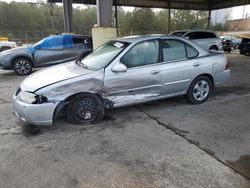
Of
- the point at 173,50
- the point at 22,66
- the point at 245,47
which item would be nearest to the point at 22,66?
the point at 22,66

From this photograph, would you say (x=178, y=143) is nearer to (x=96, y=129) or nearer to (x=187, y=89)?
(x=96, y=129)

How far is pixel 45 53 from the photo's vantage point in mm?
10352

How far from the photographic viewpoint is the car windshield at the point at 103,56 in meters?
4.73

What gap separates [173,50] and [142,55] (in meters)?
0.74

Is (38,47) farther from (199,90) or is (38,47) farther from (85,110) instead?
(199,90)

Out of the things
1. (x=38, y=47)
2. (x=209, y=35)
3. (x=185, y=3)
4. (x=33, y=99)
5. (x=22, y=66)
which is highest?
(x=185, y=3)

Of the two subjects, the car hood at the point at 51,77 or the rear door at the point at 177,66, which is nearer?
the car hood at the point at 51,77

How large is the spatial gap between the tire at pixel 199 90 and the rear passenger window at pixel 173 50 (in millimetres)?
640

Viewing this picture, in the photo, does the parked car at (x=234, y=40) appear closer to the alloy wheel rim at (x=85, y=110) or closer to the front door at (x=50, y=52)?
the front door at (x=50, y=52)

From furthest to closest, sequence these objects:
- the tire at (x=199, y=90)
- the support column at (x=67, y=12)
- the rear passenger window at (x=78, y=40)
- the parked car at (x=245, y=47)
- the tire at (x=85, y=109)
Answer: the support column at (x=67, y=12) → the parked car at (x=245, y=47) → the rear passenger window at (x=78, y=40) → the tire at (x=199, y=90) → the tire at (x=85, y=109)

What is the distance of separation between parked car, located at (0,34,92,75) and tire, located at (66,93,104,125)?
5.51 metres

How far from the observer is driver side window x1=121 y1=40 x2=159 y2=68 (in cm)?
477

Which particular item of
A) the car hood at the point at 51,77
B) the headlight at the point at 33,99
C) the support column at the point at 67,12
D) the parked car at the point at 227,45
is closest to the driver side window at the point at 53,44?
the car hood at the point at 51,77

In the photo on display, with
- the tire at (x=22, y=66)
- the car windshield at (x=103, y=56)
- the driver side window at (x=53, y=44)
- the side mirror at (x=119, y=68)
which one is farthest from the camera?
the driver side window at (x=53, y=44)
